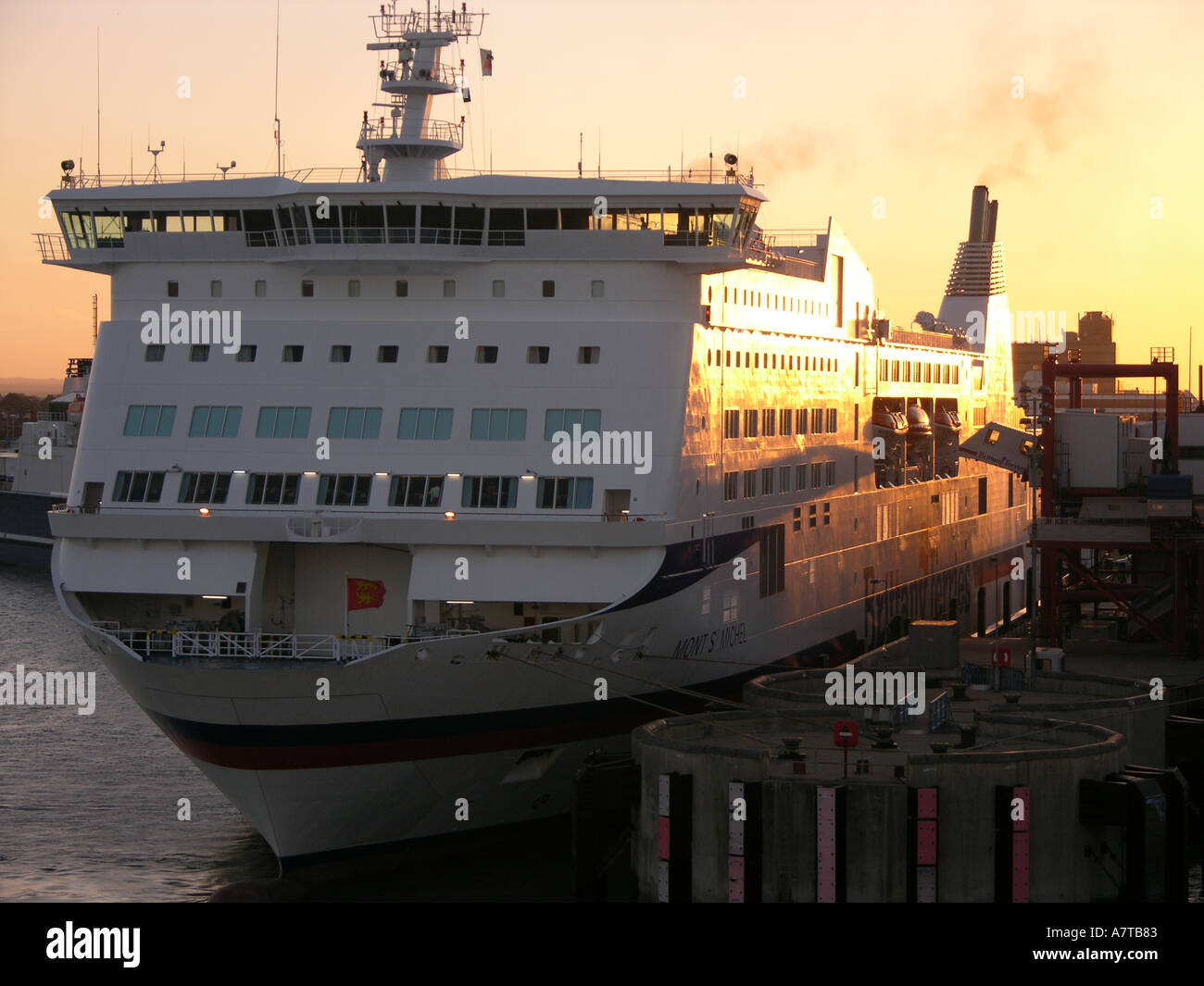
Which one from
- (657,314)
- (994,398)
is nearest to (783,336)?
(657,314)

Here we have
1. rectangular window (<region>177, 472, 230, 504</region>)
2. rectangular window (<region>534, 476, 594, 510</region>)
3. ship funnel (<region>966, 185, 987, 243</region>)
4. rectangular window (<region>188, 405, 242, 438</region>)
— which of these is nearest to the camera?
rectangular window (<region>534, 476, 594, 510</region>)

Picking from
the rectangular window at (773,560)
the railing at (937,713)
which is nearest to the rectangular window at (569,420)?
the rectangular window at (773,560)

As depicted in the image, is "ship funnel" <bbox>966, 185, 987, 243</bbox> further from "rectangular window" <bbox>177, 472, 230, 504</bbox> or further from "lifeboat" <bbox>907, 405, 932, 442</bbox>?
"rectangular window" <bbox>177, 472, 230, 504</bbox>

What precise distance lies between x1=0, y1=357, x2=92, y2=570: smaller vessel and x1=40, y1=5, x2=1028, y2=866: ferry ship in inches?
2287

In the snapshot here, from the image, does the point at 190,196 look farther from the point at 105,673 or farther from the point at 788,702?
the point at 105,673

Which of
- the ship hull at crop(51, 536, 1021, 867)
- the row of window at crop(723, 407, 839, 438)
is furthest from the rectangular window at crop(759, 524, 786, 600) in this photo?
the ship hull at crop(51, 536, 1021, 867)

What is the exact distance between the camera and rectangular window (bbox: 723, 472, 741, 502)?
30219mm

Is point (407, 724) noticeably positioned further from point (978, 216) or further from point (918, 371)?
point (978, 216)

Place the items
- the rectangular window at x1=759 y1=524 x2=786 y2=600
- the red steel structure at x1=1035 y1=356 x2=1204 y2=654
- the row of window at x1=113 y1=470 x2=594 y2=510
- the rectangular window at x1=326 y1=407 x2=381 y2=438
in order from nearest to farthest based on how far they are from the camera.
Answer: the row of window at x1=113 y1=470 x2=594 y2=510
the rectangular window at x1=326 y1=407 x2=381 y2=438
the rectangular window at x1=759 y1=524 x2=786 y2=600
the red steel structure at x1=1035 y1=356 x2=1204 y2=654

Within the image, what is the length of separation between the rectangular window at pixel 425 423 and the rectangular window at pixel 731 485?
17.1 feet

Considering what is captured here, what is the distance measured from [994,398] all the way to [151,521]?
34.7 m

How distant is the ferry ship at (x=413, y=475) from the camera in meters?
25.7

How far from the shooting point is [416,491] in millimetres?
27391

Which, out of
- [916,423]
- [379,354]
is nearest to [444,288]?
[379,354]
